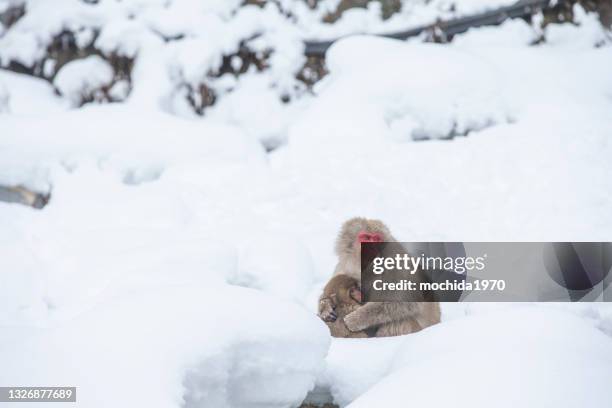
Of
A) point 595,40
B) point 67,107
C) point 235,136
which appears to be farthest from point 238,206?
point 595,40

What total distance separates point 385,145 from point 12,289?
3150 millimetres

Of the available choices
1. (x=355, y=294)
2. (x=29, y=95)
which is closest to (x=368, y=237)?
(x=355, y=294)

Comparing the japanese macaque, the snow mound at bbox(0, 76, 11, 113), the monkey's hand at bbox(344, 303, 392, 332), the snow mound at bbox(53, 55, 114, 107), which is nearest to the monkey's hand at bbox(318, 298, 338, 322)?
the japanese macaque

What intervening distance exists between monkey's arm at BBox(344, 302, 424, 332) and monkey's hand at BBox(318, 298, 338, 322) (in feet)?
0.32

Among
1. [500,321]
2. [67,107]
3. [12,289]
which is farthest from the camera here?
[67,107]

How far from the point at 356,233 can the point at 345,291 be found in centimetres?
33

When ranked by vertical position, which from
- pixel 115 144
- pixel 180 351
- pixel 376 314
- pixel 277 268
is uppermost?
pixel 180 351

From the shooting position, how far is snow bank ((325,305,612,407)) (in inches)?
49.1

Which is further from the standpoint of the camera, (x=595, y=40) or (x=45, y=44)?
(x=45, y=44)

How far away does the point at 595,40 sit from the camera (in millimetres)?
5180

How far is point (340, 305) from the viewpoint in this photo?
8.98 ft

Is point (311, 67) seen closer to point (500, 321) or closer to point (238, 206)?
point (238, 206)

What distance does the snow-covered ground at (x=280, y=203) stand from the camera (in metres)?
1.54

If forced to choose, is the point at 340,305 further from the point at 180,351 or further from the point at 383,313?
the point at 180,351
